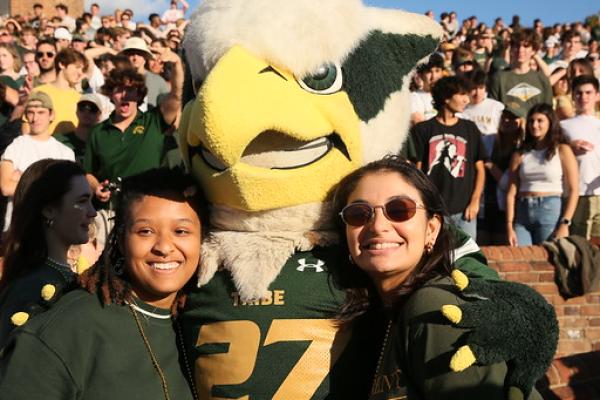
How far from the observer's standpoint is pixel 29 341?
7.10ft

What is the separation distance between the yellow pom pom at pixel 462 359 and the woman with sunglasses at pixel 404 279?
4cm

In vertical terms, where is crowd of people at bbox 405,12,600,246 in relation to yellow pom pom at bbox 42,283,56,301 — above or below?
above

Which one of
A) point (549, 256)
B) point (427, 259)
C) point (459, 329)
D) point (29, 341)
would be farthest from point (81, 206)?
point (549, 256)

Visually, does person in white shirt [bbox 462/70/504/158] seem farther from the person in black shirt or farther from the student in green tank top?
the student in green tank top

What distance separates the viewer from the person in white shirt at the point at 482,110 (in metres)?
6.66

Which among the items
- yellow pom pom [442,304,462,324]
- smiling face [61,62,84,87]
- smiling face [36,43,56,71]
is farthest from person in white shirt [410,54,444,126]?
yellow pom pom [442,304,462,324]

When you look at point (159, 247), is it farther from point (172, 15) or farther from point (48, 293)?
point (172, 15)

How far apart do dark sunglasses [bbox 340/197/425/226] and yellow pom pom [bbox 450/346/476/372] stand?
484 millimetres

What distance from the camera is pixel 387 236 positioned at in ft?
7.30

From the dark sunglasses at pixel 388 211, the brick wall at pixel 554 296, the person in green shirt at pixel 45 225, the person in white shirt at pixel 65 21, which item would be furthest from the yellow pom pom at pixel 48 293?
the person in white shirt at pixel 65 21

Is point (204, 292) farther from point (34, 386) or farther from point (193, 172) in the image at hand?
point (34, 386)

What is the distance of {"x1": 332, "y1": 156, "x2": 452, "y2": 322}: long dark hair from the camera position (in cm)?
226

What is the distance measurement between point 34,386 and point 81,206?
54.8 inches

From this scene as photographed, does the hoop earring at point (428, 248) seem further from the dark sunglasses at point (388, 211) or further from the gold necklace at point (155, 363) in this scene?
the gold necklace at point (155, 363)
